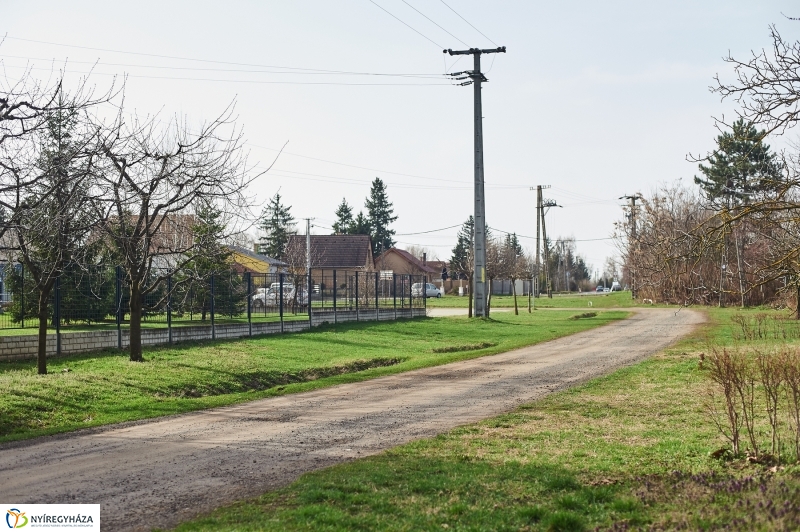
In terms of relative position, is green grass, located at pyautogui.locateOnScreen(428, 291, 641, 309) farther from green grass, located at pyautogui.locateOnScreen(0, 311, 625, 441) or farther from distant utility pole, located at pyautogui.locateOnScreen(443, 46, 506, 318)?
green grass, located at pyautogui.locateOnScreen(0, 311, 625, 441)

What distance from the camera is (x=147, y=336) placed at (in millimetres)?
21547

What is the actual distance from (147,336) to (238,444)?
1200cm

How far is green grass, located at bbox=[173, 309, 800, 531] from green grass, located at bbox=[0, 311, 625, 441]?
5.94 metres

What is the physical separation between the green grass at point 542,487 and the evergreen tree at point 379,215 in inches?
3644

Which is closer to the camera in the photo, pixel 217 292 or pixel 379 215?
pixel 217 292

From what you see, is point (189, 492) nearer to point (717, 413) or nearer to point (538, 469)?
point (538, 469)

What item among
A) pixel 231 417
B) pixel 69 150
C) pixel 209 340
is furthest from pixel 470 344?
pixel 69 150

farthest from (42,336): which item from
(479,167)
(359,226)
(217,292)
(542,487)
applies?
(359,226)

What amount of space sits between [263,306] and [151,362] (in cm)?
921

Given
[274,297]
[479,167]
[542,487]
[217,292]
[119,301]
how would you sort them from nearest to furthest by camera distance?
[542,487] < [119,301] < [217,292] < [274,297] < [479,167]

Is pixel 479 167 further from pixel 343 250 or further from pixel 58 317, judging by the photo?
pixel 343 250

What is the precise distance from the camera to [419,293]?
43.6 metres

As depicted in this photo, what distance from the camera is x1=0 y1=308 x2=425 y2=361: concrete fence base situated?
703 inches

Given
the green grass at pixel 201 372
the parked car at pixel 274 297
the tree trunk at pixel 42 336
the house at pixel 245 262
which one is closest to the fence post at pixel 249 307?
the parked car at pixel 274 297
